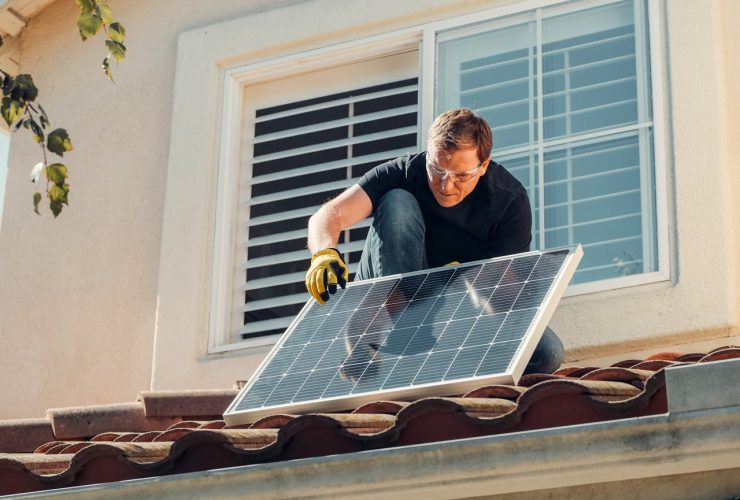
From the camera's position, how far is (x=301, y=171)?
32.3 ft

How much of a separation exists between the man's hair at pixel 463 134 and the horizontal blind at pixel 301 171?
6.68 ft

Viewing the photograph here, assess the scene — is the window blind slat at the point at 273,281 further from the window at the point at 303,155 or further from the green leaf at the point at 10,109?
the green leaf at the point at 10,109

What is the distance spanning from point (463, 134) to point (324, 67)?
2728mm

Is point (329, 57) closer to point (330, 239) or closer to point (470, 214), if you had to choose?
point (470, 214)

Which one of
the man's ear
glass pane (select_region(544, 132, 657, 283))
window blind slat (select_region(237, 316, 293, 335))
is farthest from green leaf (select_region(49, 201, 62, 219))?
glass pane (select_region(544, 132, 657, 283))

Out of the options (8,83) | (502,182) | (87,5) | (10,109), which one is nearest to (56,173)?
(10,109)

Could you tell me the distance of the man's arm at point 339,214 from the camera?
7.59 metres

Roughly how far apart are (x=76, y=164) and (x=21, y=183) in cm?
42

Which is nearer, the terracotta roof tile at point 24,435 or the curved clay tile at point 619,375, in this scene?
the curved clay tile at point 619,375

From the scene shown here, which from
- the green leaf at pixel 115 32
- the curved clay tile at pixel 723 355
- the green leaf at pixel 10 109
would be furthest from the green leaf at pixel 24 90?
the curved clay tile at pixel 723 355

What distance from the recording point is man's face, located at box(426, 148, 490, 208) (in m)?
7.50

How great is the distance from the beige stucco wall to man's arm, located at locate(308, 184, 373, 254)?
1295mm

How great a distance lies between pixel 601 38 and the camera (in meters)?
9.12

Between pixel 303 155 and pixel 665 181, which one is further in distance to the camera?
pixel 303 155
